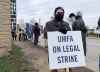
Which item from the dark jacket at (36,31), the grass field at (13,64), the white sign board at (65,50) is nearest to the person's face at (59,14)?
the white sign board at (65,50)

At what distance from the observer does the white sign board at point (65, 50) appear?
22.1 feet

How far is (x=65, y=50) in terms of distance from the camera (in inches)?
274

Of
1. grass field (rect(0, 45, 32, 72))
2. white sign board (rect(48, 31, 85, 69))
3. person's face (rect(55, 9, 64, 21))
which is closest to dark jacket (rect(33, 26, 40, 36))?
grass field (rect(0, 45, 32, 72))

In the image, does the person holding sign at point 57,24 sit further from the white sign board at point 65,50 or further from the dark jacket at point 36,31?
the dark jacket at point 36,31

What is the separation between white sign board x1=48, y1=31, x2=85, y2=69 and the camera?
6746 mm

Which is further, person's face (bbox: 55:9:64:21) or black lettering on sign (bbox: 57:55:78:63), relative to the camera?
person's face (bbox: 55:9:64:21)

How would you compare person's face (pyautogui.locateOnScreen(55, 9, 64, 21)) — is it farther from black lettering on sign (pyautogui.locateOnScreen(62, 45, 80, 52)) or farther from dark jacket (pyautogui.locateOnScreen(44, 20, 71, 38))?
black lettering on sign (pyautogui.locateOnScreen(62, 45, 80, 52))

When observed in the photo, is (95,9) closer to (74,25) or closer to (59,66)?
(74,25)

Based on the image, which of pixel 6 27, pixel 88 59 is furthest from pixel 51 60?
pixel 88 59

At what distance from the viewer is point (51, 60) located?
265 inches

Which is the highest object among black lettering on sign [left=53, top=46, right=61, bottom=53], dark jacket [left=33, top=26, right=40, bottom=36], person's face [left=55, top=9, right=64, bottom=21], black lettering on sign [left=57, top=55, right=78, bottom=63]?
person's face [left=55, top=9, right=64, bottom=21]

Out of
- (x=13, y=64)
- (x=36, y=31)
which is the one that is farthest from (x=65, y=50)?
(x=36, y=31)

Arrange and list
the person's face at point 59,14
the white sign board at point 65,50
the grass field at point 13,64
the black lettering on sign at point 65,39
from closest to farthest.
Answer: the white sign board at point 65,50 < the black lettering on sign at point 65,39 < the person's face at point 59,14 < the grass field at point 13,64

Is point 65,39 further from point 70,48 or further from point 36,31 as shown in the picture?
point 36,31
